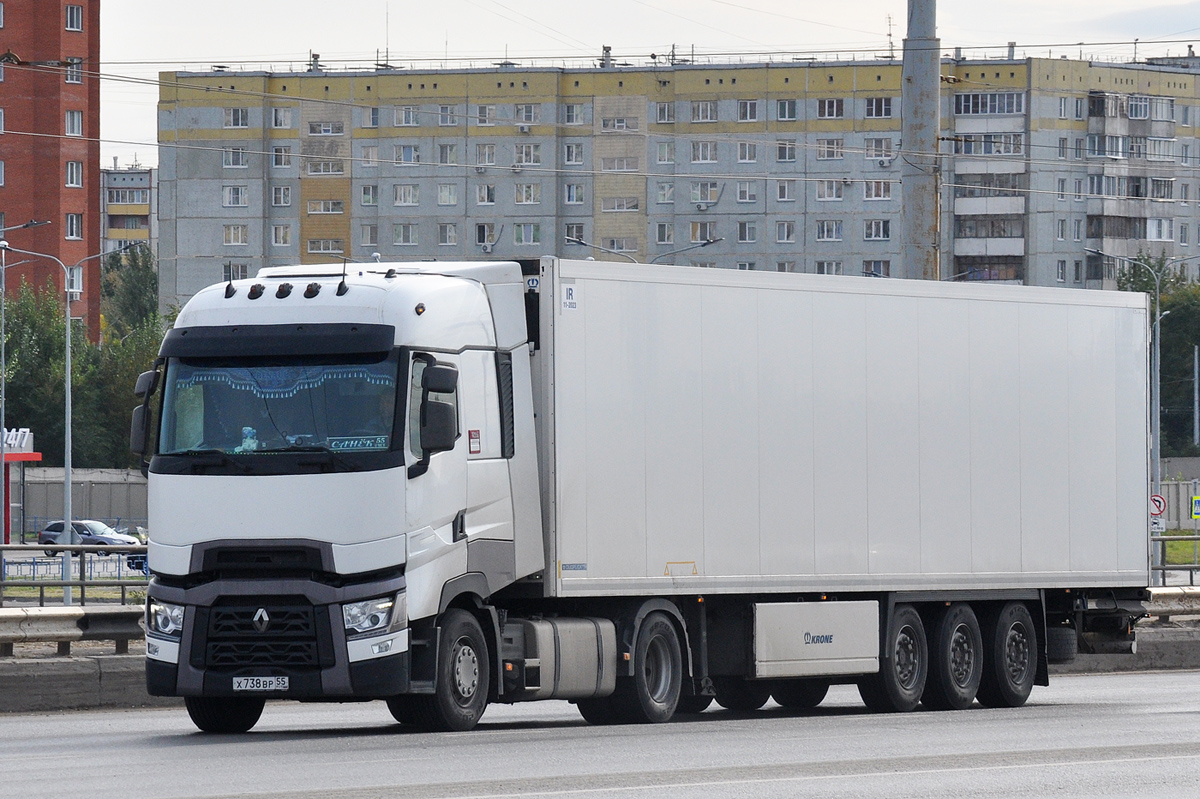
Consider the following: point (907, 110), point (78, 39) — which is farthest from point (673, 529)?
point (78, 39)

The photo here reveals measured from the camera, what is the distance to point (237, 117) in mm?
109812

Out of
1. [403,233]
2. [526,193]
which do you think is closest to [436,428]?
[526,193]

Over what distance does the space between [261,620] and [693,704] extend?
5343 mm

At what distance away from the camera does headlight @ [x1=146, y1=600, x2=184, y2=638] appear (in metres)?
14.2

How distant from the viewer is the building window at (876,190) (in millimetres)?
104125

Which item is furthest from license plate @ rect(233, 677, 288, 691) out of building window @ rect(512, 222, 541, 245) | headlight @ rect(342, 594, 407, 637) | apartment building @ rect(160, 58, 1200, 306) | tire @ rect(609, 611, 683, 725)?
building window @ rect(512, 222, 541, 245)

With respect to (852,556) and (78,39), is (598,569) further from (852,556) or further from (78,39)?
(78,39)

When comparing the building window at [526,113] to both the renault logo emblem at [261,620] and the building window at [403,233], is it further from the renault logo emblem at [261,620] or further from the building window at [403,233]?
the renault logo emblem at [261,620]

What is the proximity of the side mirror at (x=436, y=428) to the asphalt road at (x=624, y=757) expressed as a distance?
1958 millimetres

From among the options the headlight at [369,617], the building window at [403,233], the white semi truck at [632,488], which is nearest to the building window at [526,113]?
the building window at [403,233]

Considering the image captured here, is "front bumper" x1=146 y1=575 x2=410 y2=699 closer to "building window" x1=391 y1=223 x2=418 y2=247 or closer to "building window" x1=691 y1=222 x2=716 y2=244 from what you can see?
"building window" x1=691 y1=222 x2=716 y2=244

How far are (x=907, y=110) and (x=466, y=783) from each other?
56.3ft

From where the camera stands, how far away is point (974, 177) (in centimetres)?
10725

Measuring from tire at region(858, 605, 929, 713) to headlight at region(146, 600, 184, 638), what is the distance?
6448 millimetres
